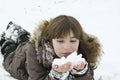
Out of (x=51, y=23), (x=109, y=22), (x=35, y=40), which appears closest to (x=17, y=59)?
(x=35, y=40)

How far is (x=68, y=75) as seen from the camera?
124 inches

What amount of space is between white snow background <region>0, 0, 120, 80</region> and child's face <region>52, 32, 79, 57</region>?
100cm

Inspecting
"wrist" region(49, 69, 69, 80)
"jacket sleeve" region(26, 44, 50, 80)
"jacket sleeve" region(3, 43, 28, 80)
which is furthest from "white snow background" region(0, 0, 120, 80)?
"wrist" region(49, 69, 69, 80)

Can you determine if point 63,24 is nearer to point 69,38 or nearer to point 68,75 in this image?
point 69,38

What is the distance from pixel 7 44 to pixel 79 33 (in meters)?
1.48

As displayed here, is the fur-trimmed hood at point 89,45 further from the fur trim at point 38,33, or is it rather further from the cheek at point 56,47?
the cheek at point 56,47

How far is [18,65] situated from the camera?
3.92m

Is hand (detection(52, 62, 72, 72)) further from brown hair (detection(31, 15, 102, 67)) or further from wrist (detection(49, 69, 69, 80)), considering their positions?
brown hair (detection(31, 15, 102, 67))

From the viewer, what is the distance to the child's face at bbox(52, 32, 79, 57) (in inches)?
122

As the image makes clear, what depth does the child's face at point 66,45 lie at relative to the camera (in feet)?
10.1

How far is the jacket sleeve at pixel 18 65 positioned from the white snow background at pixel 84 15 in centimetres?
10

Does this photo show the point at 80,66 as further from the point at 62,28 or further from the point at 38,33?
the point at 38,33

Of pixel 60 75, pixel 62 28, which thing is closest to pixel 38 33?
pixel 62 28

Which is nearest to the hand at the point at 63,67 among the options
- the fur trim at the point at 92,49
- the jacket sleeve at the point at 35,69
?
the jacket sleeve at the point at 35,69
